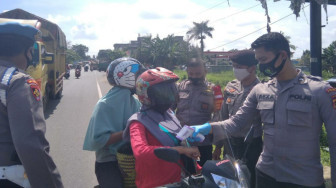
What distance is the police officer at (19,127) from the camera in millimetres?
1707

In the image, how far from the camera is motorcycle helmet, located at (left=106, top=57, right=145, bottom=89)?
2584mm

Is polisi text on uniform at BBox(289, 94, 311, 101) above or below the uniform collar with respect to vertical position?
below

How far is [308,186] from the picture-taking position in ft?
7.29

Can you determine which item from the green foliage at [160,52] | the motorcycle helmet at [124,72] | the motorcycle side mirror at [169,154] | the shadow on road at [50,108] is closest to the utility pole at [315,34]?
the motorcycle helmet at [124,72]

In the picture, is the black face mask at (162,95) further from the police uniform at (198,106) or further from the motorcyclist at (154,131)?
the police uniform at (198,106)

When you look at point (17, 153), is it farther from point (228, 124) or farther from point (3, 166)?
point (228, 124)

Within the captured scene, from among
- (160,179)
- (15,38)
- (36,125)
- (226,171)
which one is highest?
(15,38)

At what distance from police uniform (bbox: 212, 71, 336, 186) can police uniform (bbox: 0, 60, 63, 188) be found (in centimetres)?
119

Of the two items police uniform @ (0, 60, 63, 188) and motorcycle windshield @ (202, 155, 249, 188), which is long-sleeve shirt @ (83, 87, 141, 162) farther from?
motorcycle windshield @ (202, 155, 249, 188)

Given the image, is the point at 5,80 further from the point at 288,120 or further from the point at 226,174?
the point at 288,120

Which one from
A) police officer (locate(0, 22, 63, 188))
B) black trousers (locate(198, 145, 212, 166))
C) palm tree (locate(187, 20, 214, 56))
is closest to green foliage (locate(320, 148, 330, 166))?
black trousers (locate(198, 145, 212, 166))

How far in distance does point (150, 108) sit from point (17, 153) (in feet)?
2.81

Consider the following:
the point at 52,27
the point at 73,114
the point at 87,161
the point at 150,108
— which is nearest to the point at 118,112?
the point at 150,108

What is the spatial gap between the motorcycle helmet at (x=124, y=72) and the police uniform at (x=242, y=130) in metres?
1.10
